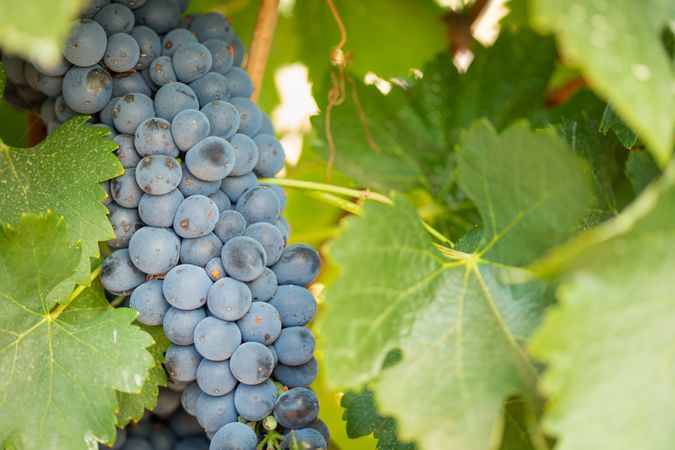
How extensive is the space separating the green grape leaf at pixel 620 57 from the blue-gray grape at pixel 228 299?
452mm

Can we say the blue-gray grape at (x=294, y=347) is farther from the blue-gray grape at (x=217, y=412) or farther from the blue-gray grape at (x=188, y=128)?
the blue-gray grape at (x=188, y=128)

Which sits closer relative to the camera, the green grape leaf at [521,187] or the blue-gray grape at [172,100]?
the green grape leaf at [521,187]

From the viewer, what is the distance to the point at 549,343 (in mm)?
593

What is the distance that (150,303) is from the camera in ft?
2.86

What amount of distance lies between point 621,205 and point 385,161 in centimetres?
54

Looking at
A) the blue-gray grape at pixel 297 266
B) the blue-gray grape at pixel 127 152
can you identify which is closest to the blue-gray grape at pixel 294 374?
the blue-gray grape at pixel 297 266

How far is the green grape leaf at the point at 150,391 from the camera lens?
3.06 ft

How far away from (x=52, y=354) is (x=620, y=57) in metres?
0.67

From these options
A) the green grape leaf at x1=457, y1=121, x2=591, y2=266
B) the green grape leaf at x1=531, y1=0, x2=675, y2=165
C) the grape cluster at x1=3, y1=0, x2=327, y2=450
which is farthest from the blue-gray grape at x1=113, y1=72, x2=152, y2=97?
the green grape leaf at x1=531, y1=0, x2=675, y2=165

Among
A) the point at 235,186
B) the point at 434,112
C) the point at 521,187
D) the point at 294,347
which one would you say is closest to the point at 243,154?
the point at 235,186

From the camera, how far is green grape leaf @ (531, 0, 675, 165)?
1.87ft

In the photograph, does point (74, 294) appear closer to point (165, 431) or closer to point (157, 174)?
point (157, 174)

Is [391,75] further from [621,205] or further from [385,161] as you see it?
[621,205]

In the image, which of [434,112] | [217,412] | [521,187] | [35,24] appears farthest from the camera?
[434,112]
